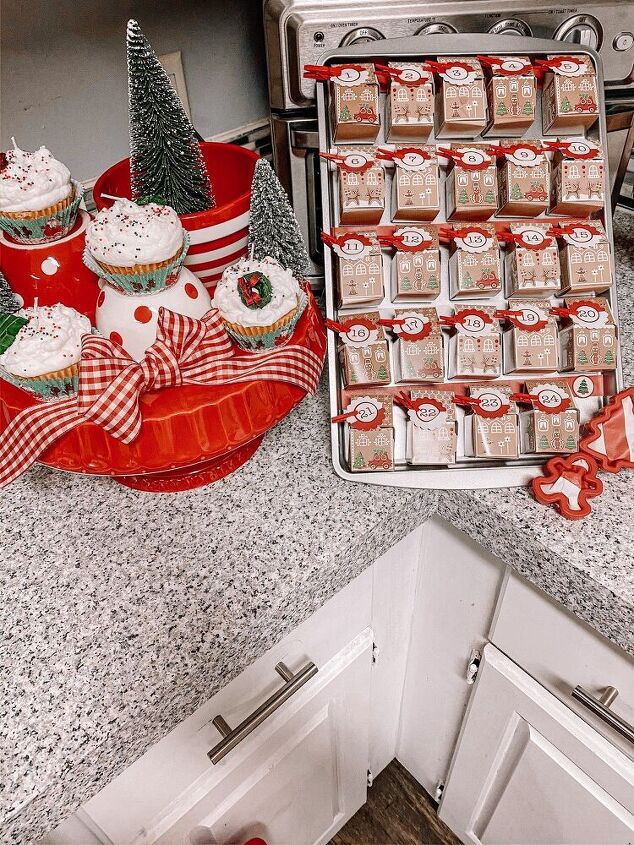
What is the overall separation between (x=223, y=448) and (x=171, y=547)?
0.34 ft

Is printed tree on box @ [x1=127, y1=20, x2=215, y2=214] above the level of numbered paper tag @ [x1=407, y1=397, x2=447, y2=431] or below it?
above

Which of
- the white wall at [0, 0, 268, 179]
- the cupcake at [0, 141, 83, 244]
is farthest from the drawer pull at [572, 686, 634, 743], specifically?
the white wall at [0, 0, 268, 179]

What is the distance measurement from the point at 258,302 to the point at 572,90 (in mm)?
361

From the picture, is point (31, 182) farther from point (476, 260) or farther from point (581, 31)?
point (581, 31)

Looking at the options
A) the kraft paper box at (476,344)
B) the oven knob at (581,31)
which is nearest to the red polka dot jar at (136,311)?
the kraft paper box at (476,344)

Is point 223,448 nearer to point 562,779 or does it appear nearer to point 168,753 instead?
point 168,753

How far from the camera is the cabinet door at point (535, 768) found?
0.63 meters

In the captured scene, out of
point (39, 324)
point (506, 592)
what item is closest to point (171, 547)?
point (39, 324)

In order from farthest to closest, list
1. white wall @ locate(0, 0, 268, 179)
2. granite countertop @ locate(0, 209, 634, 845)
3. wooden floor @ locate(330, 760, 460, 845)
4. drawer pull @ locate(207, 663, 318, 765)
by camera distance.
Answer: wooden floor @ locate(330, 760, 460, 845)
white wall @ locate(0, 0, 268, 179)
drawer pull @ locate(207, 663, 318, 765)
granite countertop @ locate(0, 209, 634, 845)

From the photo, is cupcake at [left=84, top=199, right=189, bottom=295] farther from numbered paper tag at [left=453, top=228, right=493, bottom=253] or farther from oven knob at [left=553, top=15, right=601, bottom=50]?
oven knob at [left=553, top=15, right=601, bottom=50]

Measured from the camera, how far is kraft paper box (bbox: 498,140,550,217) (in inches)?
22.3

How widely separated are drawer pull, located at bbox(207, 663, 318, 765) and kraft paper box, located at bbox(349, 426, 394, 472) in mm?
202

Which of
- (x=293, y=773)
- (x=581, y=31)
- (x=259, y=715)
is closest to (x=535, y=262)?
(x=581, y=31)

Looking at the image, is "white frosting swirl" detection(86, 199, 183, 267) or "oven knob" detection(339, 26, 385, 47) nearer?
"white frosting swirl" detection(86, 199, 183, 267)
